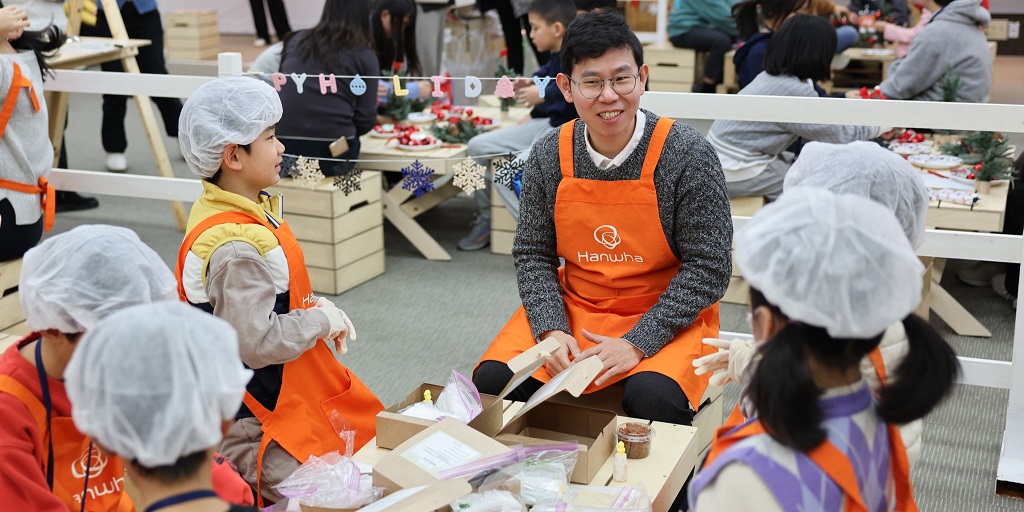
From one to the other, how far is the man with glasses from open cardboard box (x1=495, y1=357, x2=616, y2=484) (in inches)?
10.2

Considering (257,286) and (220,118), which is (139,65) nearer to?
(220,118)

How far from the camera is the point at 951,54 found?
508 cm

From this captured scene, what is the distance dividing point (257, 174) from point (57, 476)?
34.7 inches

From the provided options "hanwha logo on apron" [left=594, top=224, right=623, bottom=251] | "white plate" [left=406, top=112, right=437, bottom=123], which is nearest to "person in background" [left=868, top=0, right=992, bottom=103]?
"white plate" [left=406, top=112, right=437, bottom=123]

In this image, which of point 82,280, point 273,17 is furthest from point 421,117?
point 273,17

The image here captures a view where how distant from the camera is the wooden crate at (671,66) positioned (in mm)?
8219

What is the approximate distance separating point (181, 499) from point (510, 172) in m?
3.02

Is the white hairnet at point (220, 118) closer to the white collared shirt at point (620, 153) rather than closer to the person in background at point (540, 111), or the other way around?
the white collared shirt at point (620, 153)

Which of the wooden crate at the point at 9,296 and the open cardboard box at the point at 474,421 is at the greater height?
the open cardboard box at the point at 474,421

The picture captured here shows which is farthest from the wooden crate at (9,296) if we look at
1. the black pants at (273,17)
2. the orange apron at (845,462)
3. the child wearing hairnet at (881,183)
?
the black pants at (273,17)

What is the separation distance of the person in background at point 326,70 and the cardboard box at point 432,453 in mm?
2531

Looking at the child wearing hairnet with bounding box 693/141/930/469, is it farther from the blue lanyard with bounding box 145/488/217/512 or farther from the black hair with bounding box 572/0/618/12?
the black hair with bounding box 572/0/618/12

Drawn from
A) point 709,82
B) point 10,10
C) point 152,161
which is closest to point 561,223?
point 10,10

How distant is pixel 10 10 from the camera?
12.2ft
